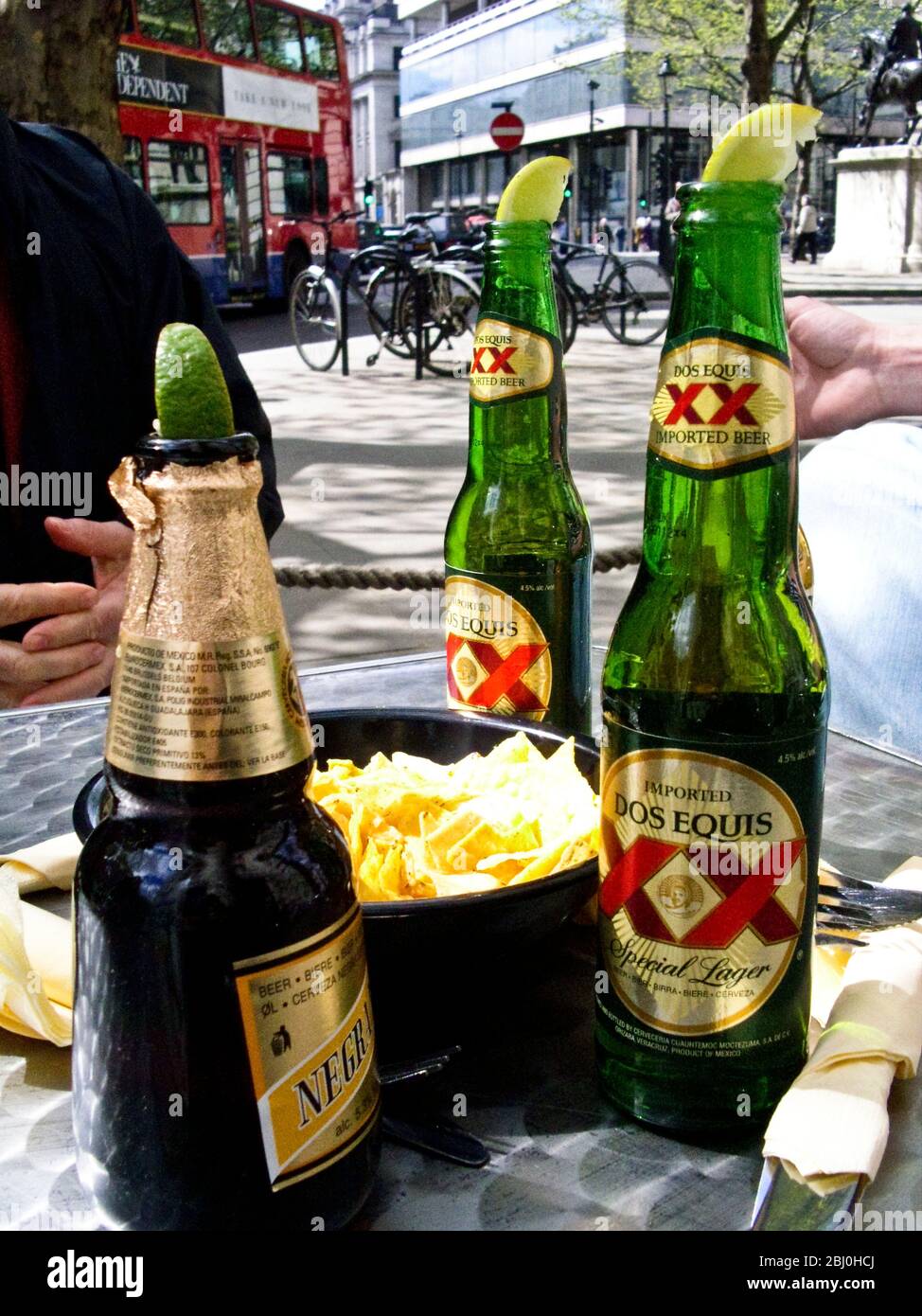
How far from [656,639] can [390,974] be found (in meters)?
0.35

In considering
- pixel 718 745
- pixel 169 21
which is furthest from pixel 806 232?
pixel 718 745

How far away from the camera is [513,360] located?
1472 millimetres

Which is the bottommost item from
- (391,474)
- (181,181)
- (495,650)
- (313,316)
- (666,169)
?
(391,474)

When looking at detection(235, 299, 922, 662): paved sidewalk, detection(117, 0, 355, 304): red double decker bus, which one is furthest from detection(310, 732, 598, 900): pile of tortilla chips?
detection(117, 0, 355, 304): red double decker bus

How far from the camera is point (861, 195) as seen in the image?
23.6m

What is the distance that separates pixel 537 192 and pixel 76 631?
1171mm

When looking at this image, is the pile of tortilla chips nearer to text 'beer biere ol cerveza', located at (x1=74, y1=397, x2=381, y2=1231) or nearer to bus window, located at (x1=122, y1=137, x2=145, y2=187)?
text 'beer biere ol cerveza', located at (x1=74, y1=397, x2=381, y2=1231)

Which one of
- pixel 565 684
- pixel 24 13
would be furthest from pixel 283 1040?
pixel 24 13

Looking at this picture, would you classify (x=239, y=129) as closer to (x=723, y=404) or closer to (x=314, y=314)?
(x=314, y=314)

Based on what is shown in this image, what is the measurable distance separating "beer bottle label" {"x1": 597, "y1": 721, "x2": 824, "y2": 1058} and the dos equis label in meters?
0.49

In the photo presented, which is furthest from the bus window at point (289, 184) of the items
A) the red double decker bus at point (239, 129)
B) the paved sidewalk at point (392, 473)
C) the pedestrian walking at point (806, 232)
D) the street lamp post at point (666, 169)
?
the pedestrian walking at point (806, 232)

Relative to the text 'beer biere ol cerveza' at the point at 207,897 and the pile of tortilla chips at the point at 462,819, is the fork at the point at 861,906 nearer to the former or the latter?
the pile of tortilla chips at the point at 462,819

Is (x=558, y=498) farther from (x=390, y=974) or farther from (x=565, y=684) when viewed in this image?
(x=390, y=974)

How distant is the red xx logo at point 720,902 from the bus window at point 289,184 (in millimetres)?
22673
